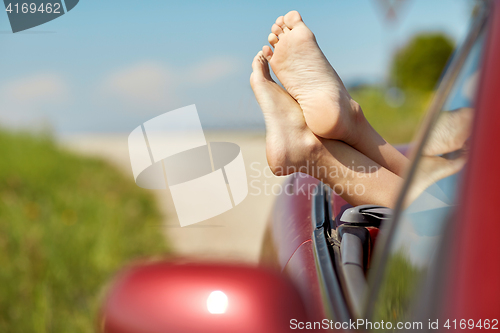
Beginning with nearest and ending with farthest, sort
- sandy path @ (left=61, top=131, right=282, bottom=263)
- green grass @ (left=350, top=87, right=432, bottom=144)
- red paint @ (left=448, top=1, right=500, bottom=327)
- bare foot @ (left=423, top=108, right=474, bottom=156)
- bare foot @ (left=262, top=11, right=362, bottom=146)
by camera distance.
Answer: red paint @ (left=448, top=1, right=500, bottom=327)
bare foot @ (left=423, top=108, right=474, bottom=156)
bare foot @ (left=262, top=11, right=362, bottom=146)
green grass @ (left=350, top=87, right=432, bottom=144)
sandy path @ (left=61, top=131, right=282, bottom=263)

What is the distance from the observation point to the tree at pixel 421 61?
584 cm

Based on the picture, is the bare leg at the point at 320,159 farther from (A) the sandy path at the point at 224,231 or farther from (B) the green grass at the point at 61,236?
(B) the green grass at the point at 61,236

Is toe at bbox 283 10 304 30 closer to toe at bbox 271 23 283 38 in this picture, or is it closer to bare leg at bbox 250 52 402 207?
toe at bbox 271 23 283 38

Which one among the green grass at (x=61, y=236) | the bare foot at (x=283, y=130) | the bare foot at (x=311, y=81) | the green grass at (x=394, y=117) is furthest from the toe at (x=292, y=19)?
the green grass at (x=61, y=236)

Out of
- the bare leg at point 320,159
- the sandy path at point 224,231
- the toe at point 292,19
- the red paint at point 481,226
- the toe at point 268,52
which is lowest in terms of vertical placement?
the sandy path at point 224,231

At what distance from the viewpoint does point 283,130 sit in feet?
3.98

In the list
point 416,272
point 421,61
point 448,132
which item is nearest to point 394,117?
point 448,132

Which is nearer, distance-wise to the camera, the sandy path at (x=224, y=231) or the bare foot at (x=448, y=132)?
the bare foot at (x=448, y=132)

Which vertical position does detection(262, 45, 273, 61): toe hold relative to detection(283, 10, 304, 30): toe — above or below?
below

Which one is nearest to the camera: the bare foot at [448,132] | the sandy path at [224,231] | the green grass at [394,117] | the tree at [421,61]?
the bare foot at [448,132]

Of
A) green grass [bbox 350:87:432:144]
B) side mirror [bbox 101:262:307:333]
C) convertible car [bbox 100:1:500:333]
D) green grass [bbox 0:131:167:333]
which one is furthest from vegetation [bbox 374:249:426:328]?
green grass [bbox 350:87:432:144]

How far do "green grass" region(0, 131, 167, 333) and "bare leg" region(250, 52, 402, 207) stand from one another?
127 cm

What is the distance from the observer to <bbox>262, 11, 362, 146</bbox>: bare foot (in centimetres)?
117

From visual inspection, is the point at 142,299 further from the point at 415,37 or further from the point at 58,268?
the point at 415,37
